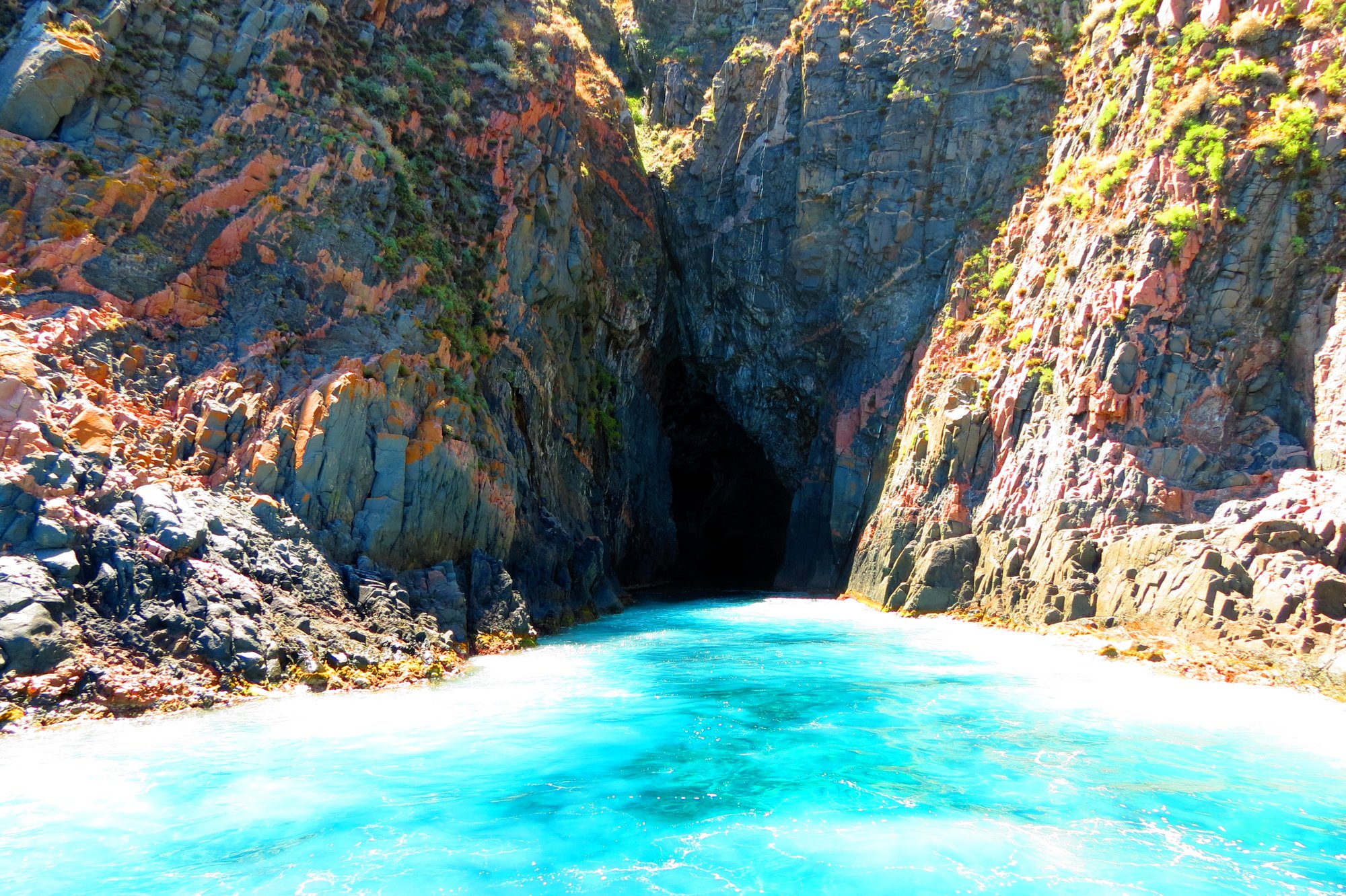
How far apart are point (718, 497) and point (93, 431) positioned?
37.3 metres

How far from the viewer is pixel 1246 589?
18.8 meters

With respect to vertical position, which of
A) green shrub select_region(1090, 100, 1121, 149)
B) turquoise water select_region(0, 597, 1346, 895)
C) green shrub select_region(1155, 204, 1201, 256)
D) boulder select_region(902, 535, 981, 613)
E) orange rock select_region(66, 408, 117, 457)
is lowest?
turquoise water select_region(0, 597, 1346, 895)

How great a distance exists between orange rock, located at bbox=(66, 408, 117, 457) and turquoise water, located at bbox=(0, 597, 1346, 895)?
18.3 ft

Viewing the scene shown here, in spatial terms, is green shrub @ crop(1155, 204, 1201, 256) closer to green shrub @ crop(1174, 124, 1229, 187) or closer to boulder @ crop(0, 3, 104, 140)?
green shrub @ crop(1174, 124, 1229, 187)

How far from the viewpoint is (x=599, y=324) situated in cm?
3653

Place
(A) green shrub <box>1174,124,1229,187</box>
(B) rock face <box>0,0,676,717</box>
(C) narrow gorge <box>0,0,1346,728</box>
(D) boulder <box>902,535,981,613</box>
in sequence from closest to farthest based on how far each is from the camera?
(B) rock face <box>0,0,676,717</box>
(C) narrow gorge <box>0,0,1346,728</box>
(A) green shrub <box>1174,124,1229,187</box>
(D) boulder <box>902,535,981,613</box>

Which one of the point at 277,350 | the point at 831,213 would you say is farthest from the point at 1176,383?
the point at 277,350

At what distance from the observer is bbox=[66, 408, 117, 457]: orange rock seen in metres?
15.4

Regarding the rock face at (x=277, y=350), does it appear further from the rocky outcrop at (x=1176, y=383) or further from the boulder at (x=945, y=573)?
the rocky outcrop at (x=1176, y=383)

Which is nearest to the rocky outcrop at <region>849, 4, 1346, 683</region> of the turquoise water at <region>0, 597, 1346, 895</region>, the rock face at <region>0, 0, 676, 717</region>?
the turquoise water at <region>0, 597, 1346, 895</region>

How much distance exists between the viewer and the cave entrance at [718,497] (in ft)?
152

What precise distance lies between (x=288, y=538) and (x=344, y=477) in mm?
2044

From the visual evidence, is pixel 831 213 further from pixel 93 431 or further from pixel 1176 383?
pixel 93 431

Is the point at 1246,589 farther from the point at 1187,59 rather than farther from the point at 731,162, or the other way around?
the point at 731,162
